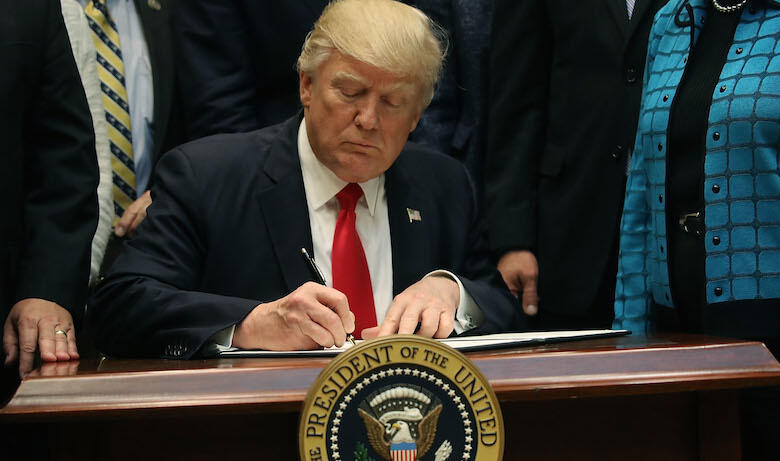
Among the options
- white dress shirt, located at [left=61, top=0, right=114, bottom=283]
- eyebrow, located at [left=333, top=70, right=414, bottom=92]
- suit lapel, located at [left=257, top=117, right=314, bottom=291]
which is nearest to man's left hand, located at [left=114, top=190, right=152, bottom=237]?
white dress shirt, located at [left=61, top=0, right=114, bottom=283]

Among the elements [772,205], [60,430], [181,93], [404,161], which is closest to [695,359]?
[772,205]

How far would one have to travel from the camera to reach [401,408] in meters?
1.28

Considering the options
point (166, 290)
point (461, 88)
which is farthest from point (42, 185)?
point (461, 88)

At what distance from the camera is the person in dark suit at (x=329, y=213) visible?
215 centimetres

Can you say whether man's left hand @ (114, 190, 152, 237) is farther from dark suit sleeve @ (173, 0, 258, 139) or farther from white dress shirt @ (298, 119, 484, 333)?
white dress shirt @ (298, 119, 484, 333)

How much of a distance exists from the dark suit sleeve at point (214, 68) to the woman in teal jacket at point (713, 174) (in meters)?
1.22

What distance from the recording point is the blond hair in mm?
2205

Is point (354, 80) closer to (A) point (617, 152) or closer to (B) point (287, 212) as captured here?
(B) point (287, 212)

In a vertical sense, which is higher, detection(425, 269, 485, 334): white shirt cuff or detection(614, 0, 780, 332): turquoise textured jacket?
detection(614, 0, 780, 332): turquoise textured jacket

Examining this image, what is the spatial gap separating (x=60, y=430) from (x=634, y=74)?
1.76 m

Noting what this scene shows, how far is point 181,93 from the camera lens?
2951 mm

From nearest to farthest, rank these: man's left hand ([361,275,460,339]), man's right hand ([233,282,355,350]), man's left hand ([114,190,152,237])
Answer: man's right hand ([233,282,355,350])
man's left hand ([361,275,460,339])
man's left hand ([114,190,152,237])

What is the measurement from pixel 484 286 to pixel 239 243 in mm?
570

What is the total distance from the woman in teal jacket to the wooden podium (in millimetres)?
385
